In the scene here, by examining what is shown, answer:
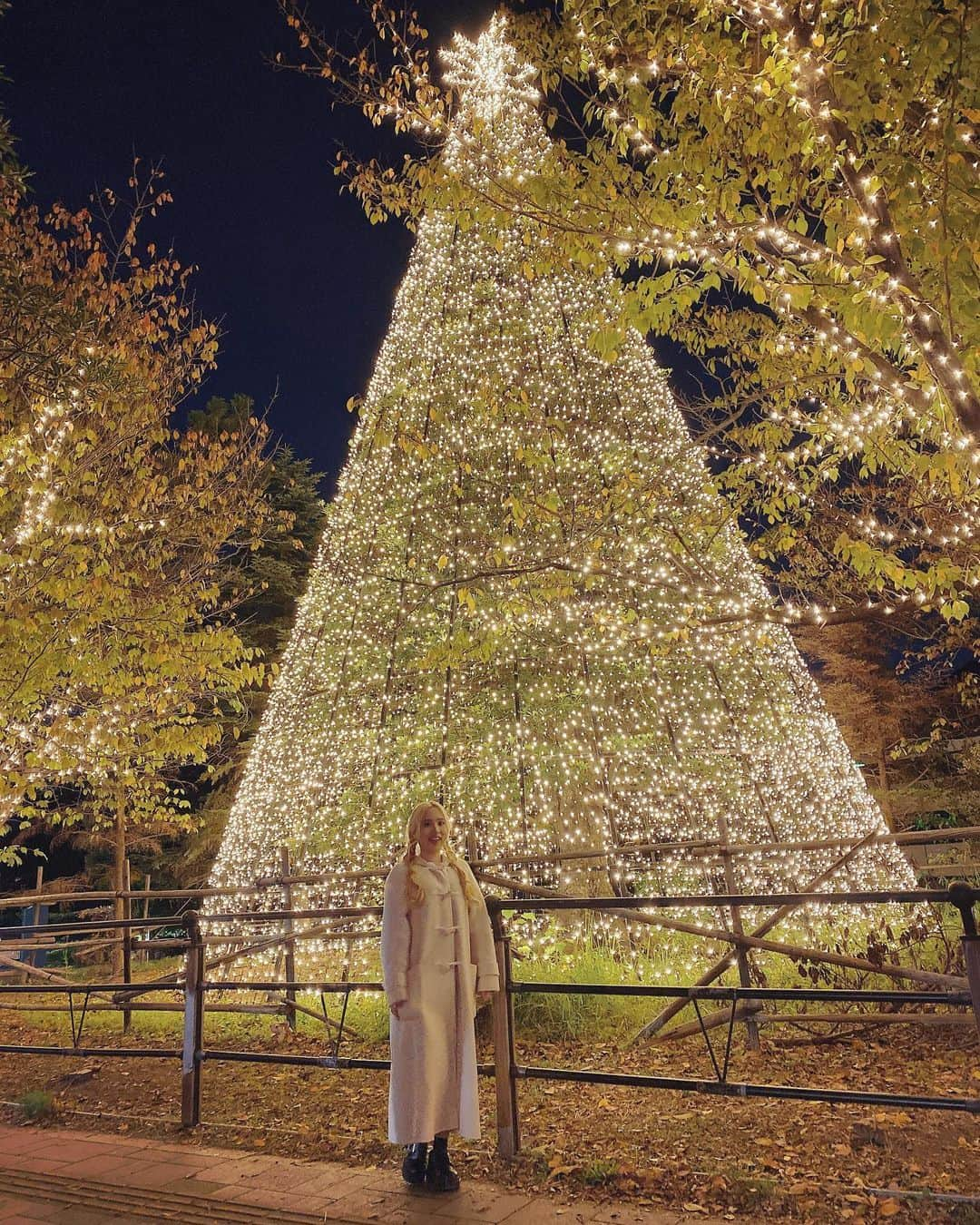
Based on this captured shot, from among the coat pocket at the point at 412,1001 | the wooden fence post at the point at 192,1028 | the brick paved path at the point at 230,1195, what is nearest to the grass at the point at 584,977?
the wooden fence post at the point at 192,1028

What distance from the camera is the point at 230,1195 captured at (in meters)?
3.51

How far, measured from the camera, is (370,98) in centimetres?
591

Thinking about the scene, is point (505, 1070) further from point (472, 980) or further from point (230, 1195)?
point (230, 1195)

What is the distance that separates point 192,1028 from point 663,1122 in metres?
2.66

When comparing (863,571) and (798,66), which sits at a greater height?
A: (798,66)

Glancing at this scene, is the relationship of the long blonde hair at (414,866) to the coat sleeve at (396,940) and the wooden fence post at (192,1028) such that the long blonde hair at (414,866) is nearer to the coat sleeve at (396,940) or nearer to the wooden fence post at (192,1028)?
the coat sleeve at (396,940)

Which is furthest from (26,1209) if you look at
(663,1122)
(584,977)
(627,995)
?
(584,977)

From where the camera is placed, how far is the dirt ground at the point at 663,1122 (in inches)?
130

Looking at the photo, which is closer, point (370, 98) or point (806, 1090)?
point (806, 1090)

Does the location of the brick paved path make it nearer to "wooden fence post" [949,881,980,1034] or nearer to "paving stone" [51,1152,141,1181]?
"paving stone" [51,1152,141,1181]

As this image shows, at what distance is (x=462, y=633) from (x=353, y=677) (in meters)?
1.91

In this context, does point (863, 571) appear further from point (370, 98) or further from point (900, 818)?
point (900, 818)

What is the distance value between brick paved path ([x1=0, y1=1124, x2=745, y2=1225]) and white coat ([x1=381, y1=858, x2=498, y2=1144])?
26cm

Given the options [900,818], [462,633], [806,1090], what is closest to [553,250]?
[462,633]
